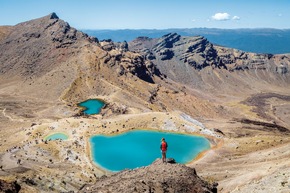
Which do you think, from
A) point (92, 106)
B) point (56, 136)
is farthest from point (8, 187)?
point (92, 106)

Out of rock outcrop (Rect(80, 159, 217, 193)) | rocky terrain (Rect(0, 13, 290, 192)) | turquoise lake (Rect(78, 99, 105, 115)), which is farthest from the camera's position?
turquoise lake (Rect(78, 99, 105, 115))

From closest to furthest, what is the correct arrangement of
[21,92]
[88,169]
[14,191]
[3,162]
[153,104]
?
[14,191]
[3,162]
[88,169]
[153,104]
[21,92]

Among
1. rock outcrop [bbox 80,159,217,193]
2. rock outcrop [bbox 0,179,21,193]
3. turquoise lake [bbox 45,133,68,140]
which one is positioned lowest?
turquoise lake [bbox 45,133,68,140]

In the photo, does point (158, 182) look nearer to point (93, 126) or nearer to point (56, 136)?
point (93, 126)

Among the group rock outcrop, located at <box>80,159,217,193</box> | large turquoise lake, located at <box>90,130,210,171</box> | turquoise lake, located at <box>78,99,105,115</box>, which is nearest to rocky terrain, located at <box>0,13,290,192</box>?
rock outcrop, located at <box>80,159,217,193</box>

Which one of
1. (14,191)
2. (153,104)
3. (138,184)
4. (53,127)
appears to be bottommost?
(153,104)

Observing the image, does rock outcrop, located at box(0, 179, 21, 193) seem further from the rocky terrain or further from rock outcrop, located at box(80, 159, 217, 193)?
rock outcrop, located at box(80, 159, 217, 193)

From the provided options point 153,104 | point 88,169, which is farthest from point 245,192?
point 153,104

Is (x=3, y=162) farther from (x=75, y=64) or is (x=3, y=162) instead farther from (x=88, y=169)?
(x=75, y=64)
